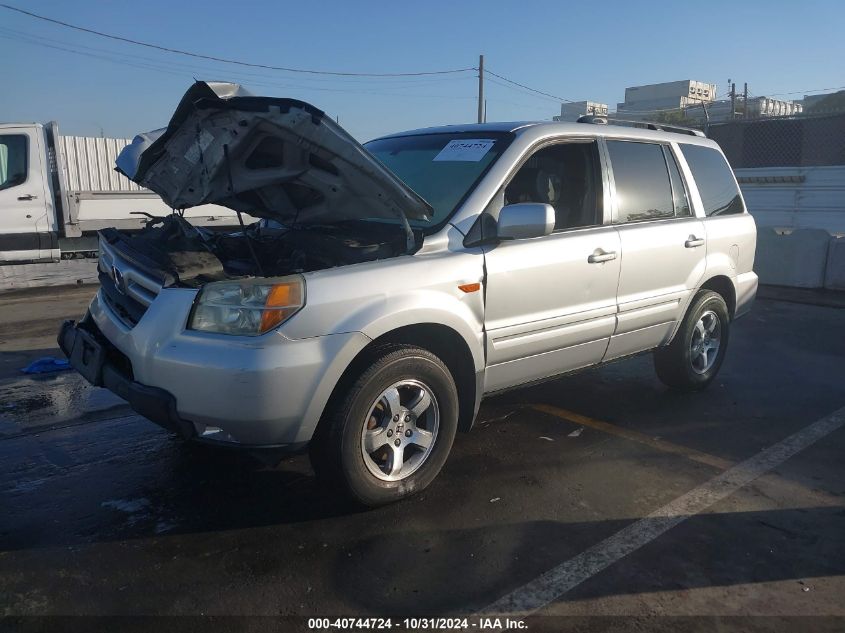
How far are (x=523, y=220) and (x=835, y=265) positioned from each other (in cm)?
896

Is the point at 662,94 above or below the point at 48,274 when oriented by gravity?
above

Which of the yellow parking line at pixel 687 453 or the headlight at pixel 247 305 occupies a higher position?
the headlight at pixel 247 305

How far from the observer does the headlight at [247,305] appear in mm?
3070

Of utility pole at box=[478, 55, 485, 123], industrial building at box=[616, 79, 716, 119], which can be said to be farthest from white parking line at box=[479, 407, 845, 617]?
industrial building at box=[616, 79, 716, 119]

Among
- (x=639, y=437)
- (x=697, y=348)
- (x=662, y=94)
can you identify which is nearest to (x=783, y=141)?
(x=697, y=348)

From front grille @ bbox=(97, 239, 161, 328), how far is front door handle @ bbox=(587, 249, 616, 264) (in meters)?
2.45

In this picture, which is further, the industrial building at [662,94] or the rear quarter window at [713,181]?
the industrial building at [662,94]

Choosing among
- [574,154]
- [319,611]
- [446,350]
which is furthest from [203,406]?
[574,154]

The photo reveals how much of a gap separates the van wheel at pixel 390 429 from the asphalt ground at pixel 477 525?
166mm

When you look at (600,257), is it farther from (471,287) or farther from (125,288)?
(125,288)

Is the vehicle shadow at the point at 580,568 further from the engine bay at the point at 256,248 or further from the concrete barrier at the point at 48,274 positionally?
the concrete barrier at the point at 48,274

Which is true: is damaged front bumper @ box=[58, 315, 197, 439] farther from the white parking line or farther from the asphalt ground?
the white parking line

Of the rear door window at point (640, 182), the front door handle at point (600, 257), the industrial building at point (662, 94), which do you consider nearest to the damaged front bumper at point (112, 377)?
the front door handle at point (600, 257)

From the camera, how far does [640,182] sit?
4.87m
